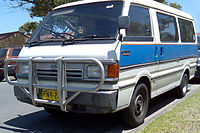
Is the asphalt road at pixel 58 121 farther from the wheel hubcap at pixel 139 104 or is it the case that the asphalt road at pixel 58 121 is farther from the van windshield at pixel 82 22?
the van windshield at pixel 82 22

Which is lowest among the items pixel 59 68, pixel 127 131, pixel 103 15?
pixel 127 131

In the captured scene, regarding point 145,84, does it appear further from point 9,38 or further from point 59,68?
point 9,38

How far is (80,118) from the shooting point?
4.97 metres

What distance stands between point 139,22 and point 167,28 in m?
1.35

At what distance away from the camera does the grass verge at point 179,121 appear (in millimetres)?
3922

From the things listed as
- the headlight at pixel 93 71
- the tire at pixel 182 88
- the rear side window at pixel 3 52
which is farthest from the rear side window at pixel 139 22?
the rear side window at pixel 3 52

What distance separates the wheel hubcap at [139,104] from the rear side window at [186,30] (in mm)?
2810

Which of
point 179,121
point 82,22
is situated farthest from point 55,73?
point 179,121

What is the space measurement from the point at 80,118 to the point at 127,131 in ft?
4.00

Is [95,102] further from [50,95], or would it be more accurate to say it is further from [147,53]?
[147,53]

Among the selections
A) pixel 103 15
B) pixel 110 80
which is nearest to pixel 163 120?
pixel 110 80

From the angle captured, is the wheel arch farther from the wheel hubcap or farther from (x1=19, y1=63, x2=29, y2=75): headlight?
(x1=19, y1=63, x2=29, y2=75): headlight

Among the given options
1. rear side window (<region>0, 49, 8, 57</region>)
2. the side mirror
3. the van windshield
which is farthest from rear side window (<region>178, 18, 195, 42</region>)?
rear side window (<region>0, 49, 8, 57</region>)

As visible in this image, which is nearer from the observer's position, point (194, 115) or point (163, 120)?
point (163, 120)
